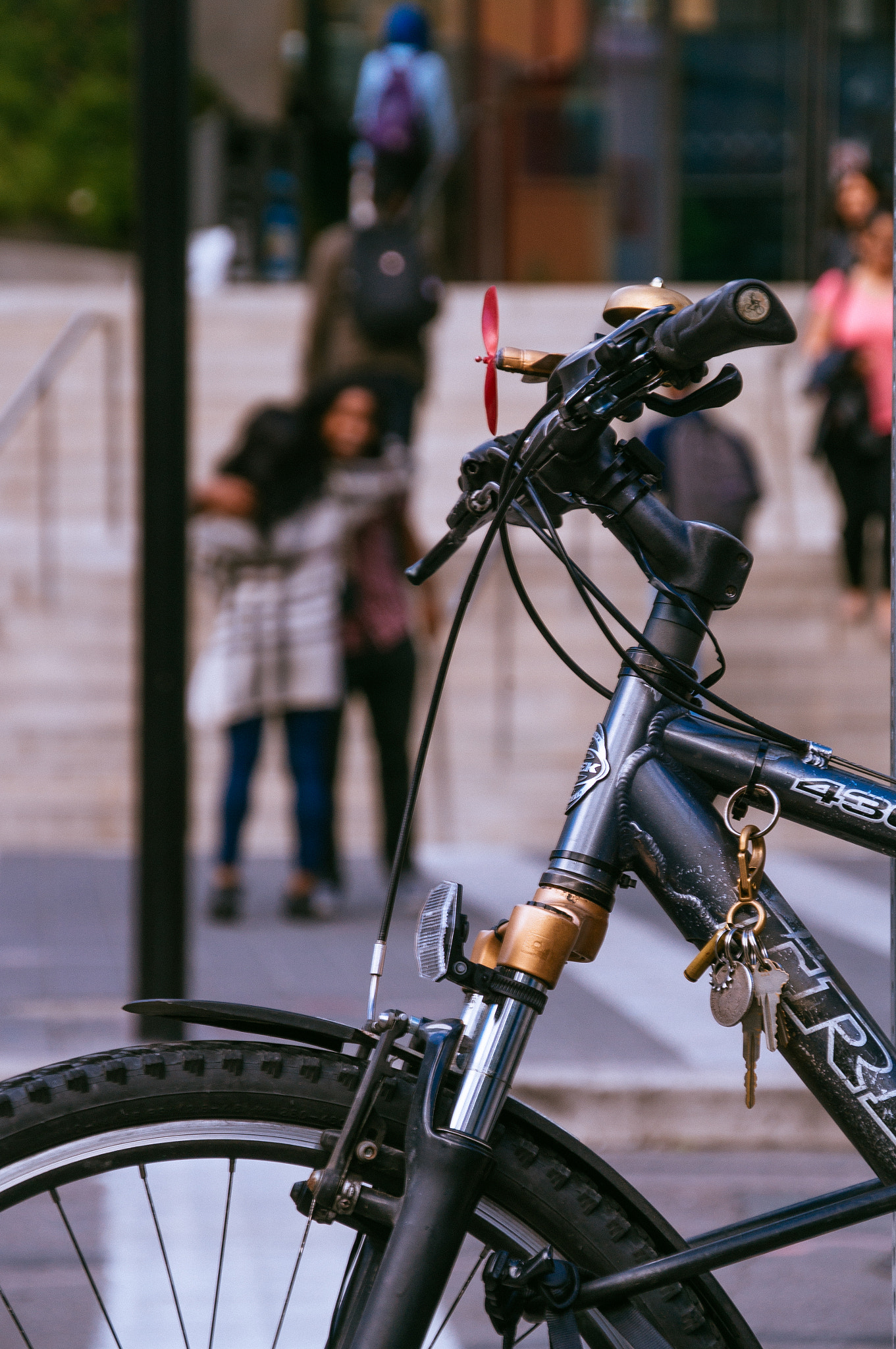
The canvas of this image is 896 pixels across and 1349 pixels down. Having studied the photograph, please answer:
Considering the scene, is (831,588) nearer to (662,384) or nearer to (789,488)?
(789,488)

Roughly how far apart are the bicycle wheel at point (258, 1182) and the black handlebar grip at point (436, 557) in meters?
0.50

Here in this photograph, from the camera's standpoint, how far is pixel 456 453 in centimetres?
1320

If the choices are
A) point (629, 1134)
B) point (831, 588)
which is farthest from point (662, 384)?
point (831, 588)

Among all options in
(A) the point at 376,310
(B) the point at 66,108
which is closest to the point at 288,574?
(A) the point at 376,310

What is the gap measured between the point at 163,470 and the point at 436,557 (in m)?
3.10

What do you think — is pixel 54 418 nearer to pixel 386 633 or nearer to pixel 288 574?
pixel 288 574

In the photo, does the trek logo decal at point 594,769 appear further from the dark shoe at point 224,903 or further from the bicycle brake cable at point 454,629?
the dark shoe at point 224,903

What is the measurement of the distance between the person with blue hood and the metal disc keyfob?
36.4 feet

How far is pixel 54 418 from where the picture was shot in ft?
42.3

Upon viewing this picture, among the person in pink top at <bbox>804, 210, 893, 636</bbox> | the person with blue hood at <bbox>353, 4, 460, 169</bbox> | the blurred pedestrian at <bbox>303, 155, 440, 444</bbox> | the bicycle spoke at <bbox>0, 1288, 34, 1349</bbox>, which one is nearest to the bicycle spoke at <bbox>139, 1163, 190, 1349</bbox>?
the bicycle spoke at <bbox>0, 1288, 34, 1349</bbox>

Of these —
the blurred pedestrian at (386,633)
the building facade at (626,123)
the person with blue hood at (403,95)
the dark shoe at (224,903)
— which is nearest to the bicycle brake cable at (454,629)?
the blurred pedestrian at (386,633)

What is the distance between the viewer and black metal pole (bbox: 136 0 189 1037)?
475 cm

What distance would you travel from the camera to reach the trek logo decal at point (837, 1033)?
1656 mm

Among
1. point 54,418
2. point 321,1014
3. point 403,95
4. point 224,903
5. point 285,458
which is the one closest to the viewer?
point 321,1014
